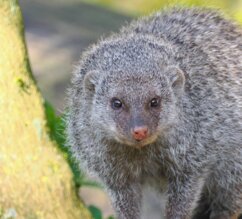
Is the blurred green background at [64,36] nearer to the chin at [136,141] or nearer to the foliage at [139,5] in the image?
the foliage at [139,5]

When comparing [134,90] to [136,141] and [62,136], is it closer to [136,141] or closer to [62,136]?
[136,141]

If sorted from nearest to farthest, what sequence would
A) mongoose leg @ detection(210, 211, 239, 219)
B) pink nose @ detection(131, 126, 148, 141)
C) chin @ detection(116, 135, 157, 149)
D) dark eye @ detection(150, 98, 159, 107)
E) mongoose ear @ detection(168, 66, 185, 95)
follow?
1. pink nose @ detection(131, 126, 148, 141)
2. chin @ detection(116, 135, 157, 149)
3. dark eye @ detection(150, 98, 159, 107)
4. mongoose ear @ detection(168, 66, 185, 95)
5. mongoose leg @ detection(210, 211, 239, 219)

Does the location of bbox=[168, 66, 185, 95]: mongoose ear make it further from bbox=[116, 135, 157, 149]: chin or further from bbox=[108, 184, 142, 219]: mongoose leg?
bbox=[108, 184, 142, 219]: mongoose leg

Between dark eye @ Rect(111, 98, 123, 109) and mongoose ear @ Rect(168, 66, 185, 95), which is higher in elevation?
mongoose ear @ Rect(168, 66, 185, 95)

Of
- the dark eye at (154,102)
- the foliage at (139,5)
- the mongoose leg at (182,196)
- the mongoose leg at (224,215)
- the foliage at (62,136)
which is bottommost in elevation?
the mongoose leg at (224,215)

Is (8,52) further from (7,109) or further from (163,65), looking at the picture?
(163,65)

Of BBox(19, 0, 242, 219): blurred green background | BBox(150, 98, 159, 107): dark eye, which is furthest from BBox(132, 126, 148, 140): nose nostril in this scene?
BBox(19, 0, 242, 219): blurred green background

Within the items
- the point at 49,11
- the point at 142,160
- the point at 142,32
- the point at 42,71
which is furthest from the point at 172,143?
the point at 49,11

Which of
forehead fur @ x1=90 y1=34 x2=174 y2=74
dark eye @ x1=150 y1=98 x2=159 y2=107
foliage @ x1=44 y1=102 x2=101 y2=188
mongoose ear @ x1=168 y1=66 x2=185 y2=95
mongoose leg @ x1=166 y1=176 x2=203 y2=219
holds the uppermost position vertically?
forehead fur @ x1=90 y1=34 x2=174 y2=74

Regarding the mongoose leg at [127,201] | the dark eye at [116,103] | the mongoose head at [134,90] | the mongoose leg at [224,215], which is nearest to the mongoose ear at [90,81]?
the mongoose head at [134,90]
